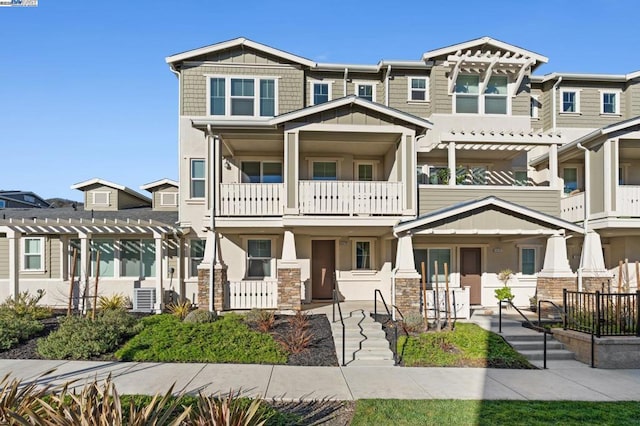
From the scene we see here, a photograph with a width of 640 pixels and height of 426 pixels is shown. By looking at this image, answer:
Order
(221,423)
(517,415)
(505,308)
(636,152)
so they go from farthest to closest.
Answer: (636,152), (505,308), (517,415), (221,423)

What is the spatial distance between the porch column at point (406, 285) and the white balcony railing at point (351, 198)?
1.38m

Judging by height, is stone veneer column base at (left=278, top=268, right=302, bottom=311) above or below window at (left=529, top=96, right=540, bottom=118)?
below

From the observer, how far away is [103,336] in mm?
10156

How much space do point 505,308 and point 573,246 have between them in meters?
4.69

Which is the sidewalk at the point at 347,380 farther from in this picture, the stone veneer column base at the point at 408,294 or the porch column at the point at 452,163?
the porch column at the point at 452,163

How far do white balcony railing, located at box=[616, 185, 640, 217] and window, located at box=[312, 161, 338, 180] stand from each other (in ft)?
32.6

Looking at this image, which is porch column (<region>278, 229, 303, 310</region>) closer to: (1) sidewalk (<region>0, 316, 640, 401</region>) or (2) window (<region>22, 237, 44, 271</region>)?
(1) sidewalk (<region>0, 316, 640, 401</region>)

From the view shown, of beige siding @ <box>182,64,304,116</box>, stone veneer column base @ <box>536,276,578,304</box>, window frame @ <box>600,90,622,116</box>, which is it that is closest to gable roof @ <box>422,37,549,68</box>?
window frame @ <box>600,90,622,116</box>

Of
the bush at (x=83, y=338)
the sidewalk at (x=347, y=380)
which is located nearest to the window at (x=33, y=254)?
the bush at (x=83, y=338)

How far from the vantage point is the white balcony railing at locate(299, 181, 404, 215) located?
13.9 meters

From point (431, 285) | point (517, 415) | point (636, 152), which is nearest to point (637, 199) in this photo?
point (636, 152)

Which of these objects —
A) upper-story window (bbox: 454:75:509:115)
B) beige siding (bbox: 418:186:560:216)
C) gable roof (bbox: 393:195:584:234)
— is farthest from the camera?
upper-story window (bbox: 454:75:509:115)

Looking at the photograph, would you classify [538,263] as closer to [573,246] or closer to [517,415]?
[573,246]

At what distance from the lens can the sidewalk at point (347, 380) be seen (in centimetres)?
771
